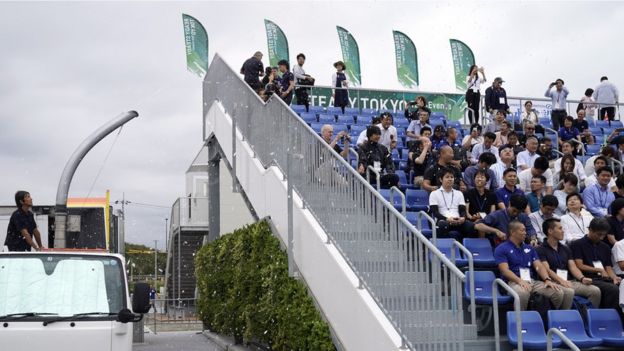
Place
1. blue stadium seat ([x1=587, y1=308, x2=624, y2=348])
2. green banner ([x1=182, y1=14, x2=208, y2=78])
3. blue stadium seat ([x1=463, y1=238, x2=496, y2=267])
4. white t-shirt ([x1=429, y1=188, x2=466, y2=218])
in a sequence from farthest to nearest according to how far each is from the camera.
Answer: green banner ([x1=182, y1=14, x2=208, y2=78]) → white t-shirt ([x1=429, y1=188, x2=466, y2=218]) → blue stadium seat ([x1=463, y1=238, x2=496, y2=267]) → blue stadium seat ([x1=587, y1=308, x2=624, y2=348])

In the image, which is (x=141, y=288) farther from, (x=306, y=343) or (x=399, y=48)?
(x=399, y=48)

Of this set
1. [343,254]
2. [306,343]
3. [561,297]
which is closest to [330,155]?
[343,254]

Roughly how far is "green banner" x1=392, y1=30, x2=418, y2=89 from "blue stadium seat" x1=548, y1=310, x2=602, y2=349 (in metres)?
24.3

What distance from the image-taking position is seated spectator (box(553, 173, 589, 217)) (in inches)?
500

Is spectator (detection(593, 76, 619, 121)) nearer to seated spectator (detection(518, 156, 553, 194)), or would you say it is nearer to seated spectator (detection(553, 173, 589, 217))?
seated spectator (detection(518, 156, 553, 194))

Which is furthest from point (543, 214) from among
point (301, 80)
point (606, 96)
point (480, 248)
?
point (606, 96)

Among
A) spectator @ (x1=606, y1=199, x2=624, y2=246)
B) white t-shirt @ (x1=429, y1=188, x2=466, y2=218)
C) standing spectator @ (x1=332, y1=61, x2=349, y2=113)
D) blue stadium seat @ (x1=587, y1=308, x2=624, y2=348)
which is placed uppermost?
standing spectator @ (x1=332, y1=61, x2=349, y2=113)

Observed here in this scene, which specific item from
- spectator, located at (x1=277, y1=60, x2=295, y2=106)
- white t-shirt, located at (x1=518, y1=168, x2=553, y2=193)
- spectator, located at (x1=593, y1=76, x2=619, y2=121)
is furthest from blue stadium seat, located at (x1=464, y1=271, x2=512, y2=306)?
spectator, located at (x1=593, y1=76, x2=619, y2=121)

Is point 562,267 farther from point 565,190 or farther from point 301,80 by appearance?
point 301,80

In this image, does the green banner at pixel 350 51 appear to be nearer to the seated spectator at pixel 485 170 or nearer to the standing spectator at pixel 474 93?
the standing spectator at pixel 474 93

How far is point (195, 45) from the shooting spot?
29.8 metres

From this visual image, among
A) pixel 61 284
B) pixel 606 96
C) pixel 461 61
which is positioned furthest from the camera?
pixel 461 61

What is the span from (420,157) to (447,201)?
2.60 m

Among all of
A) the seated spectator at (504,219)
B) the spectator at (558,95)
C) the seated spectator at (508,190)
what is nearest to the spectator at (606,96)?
the spectator at (558,95)
